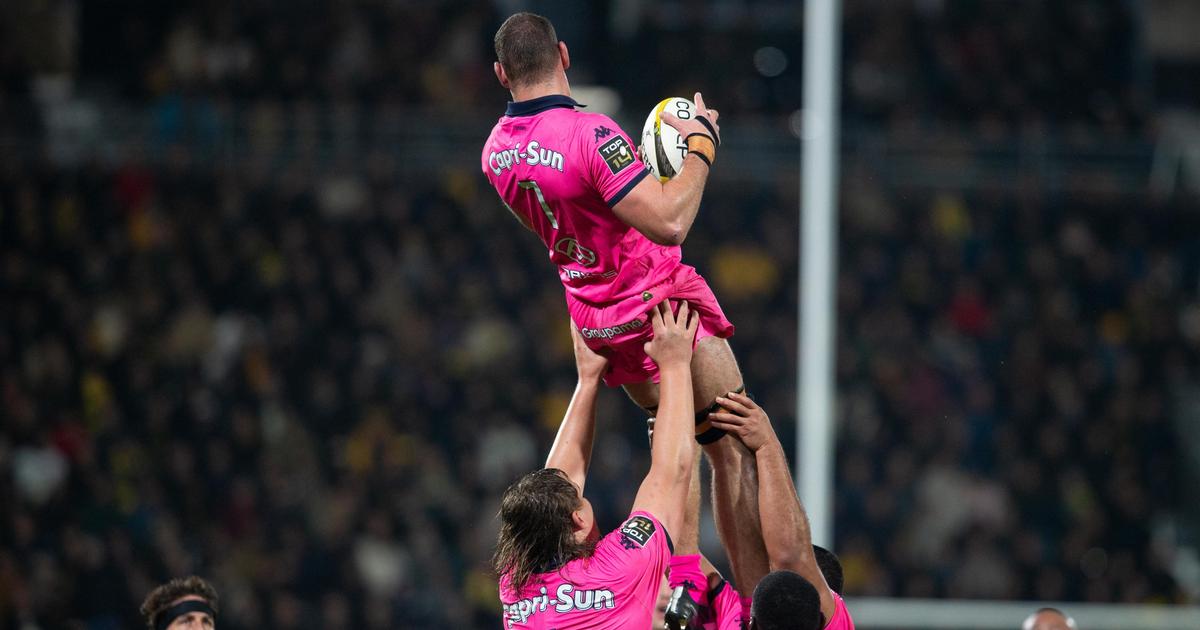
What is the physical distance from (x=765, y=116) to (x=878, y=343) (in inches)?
91.8

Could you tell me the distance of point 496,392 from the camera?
38.6 feet

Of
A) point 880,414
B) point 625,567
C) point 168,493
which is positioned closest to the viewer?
point 625,567

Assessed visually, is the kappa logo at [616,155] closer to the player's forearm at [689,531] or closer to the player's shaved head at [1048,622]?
the player's forearm at [689,531]

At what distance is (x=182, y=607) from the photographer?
4.65 metres

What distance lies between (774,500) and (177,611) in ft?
6.39

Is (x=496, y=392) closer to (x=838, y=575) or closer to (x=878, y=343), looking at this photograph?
(x=878, y=343)

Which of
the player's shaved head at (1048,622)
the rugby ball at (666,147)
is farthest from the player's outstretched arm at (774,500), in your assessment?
the player's shaved head at (1048,622)

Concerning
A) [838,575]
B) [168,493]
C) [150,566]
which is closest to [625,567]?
[838,575]

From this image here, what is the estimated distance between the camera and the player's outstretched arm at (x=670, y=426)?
3938 mm

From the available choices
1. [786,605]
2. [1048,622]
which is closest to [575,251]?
[786,605]

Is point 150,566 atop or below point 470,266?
below

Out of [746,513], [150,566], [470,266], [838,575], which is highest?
[746,513]

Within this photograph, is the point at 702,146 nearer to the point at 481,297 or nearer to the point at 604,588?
the point at 604,588

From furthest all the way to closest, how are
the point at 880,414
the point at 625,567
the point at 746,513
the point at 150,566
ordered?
the point at 880,414
the point at 150,566
the point at 746,513
the point at 625,567
